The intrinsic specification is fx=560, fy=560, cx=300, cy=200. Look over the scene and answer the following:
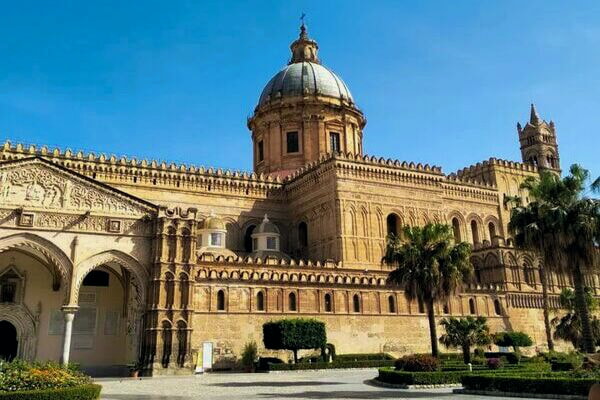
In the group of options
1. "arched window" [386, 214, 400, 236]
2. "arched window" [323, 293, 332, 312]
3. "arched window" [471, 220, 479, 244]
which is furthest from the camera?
"arched window" [471, 220, 479, 244]

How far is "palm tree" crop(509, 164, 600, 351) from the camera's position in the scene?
22250 millimetres

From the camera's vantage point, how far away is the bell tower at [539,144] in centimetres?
5684

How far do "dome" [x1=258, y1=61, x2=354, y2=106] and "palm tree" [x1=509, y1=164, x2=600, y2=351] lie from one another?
28943 mm

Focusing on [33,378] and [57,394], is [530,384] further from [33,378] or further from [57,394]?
[33,378]

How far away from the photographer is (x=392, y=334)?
112 ft

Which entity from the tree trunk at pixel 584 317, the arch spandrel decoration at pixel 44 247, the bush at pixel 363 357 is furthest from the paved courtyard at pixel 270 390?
the bush at pixel 363 357

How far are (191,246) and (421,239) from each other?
11405mm

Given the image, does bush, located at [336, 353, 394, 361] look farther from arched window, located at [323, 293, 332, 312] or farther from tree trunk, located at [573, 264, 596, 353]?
tree trunk, located at [573, 264, 596, 353]

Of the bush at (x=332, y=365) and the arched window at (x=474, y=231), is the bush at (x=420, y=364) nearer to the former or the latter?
the bush at (x=332, y=365)

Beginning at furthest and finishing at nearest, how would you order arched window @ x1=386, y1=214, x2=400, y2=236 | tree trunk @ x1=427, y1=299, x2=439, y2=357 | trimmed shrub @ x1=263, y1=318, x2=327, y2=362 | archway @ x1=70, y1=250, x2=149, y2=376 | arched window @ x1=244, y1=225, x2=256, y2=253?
arched window @ x1=244, y1=225, x2=256, y2=253, arched window @ x1=386, y1=214, x2=400, y2=236, archway @ x1=70, y1=250, x2=149, y2=376, trimmed shrub @ x1=263, y1=318, x2=327, y2=362, tree trunk @ x1=427, y1=299, x2=439, y2=357

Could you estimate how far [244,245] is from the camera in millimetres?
41781

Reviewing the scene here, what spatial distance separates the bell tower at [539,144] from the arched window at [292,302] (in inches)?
1373

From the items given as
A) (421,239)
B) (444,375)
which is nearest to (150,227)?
(421,239)

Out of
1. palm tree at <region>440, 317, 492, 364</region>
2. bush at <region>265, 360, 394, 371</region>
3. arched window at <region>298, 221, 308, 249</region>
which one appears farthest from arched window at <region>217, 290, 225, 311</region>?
arched window at <region>298, 221, 308, 249</region>
